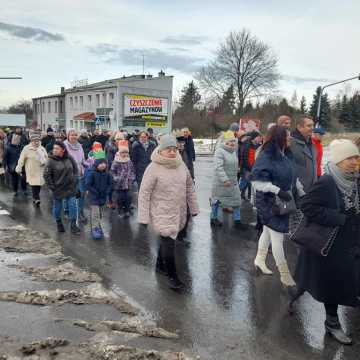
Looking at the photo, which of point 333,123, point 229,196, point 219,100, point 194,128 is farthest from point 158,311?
point 333,123

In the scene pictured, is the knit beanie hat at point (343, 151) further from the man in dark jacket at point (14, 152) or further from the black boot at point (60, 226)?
the man in dark jacket at point (14, 152)

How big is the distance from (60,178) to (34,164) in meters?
2.77

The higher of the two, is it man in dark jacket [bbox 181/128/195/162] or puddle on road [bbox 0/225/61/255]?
man in dark jacket [bbox 181/128/195/162]

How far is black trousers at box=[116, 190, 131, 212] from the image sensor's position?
898cm

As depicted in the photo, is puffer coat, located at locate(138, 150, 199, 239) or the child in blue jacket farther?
the child in blue jacket

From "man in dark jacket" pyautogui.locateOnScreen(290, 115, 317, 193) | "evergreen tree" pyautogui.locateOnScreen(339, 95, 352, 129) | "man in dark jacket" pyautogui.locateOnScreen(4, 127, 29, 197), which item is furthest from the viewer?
"evergreen tree" pyautogui.locateOnScreen(339, 95, 352, 129)

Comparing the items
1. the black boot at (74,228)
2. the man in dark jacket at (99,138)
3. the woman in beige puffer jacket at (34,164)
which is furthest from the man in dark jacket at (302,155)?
the man in dark jacket at (99,138)

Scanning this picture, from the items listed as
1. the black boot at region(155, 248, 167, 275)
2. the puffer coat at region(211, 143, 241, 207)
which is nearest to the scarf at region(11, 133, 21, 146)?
the puffer coat at region(211, 143, 241, 207)

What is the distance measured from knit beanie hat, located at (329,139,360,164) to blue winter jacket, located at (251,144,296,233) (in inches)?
48.2

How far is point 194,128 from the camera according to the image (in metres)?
52.7

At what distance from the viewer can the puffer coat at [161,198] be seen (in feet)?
16.1

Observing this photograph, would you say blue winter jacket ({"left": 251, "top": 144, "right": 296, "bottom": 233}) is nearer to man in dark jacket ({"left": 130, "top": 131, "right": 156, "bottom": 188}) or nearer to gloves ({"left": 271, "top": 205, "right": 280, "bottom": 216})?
gloves ({"left": 271, "top": 205, "right": 280, "bottom": 216})

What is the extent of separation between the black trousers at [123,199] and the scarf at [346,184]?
18.8 feet

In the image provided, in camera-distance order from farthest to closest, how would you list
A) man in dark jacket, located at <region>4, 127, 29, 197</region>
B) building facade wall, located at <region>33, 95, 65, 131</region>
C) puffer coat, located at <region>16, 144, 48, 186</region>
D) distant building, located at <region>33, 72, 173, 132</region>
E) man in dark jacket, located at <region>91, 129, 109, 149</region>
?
building facade wall, located at <region>33, 95, 65, 131</region> < distant building, located at <region>33, 72, 173, 132</region> < man in dark jacket, located at <region>91, 129, 109, 149</region> < man in dark jacket, located at <region>4, 127, 29, 197</region> < puffer coat, located at <region>16, 144, 48, 186</region>
